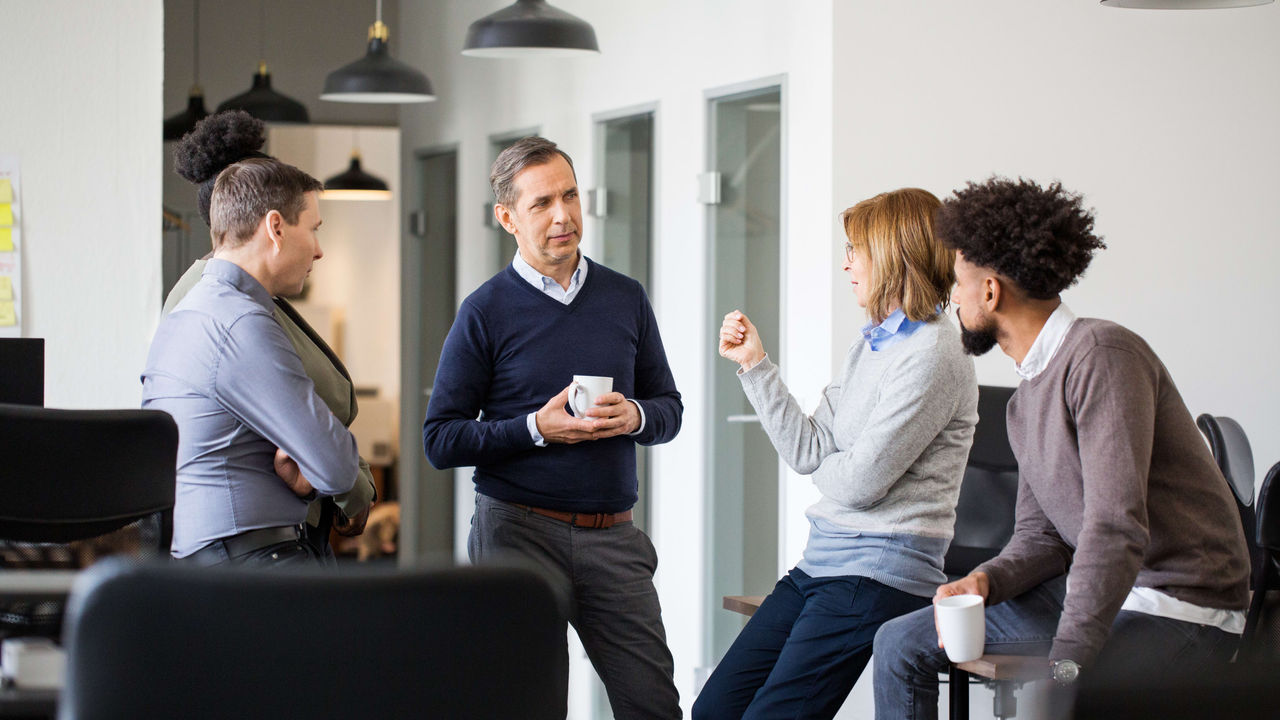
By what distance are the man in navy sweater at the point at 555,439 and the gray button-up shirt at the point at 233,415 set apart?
0.35m

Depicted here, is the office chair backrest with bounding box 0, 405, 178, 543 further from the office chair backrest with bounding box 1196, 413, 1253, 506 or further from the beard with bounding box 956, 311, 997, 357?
the office chair backrest with bounding box 1196, 413, 1253, 506

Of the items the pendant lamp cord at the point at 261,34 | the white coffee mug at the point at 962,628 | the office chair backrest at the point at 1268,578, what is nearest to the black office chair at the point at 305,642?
the white coffee mug at the point at 962,628

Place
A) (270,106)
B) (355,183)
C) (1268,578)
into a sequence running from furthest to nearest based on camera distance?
1. (355,183)
2. (270,106)
3. (1268,578)

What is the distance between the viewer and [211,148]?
271cm

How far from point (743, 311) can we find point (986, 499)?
135 cm

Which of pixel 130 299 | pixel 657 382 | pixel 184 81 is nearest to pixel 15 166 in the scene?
pixel 130 299

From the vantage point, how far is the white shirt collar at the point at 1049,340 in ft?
6.66

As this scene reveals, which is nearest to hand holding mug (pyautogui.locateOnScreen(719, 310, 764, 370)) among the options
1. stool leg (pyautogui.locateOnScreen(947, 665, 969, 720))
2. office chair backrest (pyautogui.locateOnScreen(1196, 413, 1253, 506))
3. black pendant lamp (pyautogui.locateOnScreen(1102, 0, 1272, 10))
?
stool leg (pyautogui.locateOnScreen(947, 665, 969, 720))

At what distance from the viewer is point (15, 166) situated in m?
4.05

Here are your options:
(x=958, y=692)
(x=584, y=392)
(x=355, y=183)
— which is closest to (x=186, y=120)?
(x=355, y=183)

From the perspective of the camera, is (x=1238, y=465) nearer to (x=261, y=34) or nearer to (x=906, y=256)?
(x=906, y=256)

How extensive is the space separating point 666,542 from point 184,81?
12.9 feet

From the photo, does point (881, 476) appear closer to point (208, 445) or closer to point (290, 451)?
point (290, 451)

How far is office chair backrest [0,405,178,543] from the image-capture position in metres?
1.90
